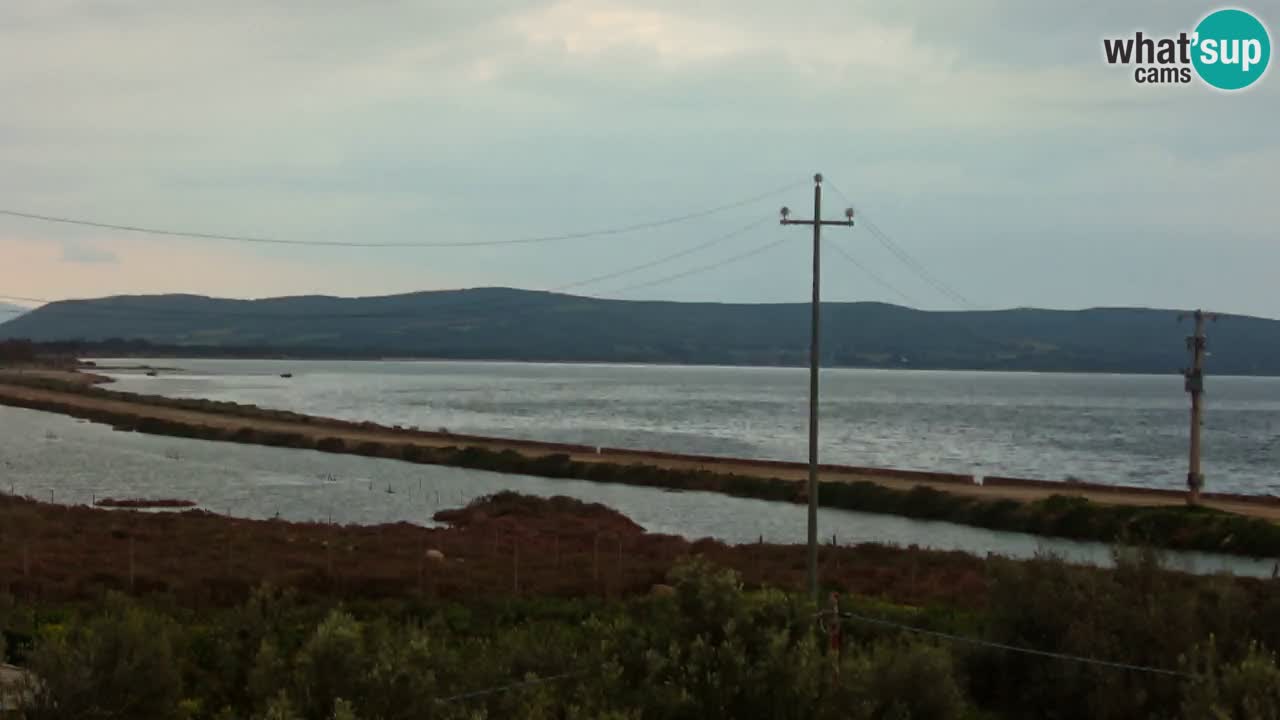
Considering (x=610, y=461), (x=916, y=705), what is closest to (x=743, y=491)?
(x=610, y=461)

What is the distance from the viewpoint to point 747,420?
151625 mm

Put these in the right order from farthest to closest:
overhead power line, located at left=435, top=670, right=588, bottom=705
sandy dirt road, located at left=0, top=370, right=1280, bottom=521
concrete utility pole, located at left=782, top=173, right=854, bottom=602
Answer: sandy dirt road, located at left=0, top=370, right=1280, bottom=521
concrete utility pole, located at left=782, top=173, right=854, bottom=602
overhead power line, located at left=435, top=670, right=588, bottom=705

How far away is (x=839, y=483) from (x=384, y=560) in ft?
117

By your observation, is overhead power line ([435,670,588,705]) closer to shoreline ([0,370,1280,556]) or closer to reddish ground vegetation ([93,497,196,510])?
shoreline ([0,370,1280,556])

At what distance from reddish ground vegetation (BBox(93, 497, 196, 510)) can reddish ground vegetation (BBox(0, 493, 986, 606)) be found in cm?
463

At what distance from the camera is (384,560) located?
35.0 meters

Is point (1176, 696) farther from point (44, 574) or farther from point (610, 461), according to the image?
point (610, 461)

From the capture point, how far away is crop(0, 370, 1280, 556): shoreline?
5041 centimetres

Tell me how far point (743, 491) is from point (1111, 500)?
63.5ft


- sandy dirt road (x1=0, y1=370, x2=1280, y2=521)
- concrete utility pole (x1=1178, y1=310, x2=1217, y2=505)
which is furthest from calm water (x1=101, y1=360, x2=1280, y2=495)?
concrete utility pole (x1=1178, y1=310, x2=1217, y2=505)

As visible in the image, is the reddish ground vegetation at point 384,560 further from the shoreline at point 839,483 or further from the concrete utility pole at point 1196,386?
the concrete utility pole at point 1196,386

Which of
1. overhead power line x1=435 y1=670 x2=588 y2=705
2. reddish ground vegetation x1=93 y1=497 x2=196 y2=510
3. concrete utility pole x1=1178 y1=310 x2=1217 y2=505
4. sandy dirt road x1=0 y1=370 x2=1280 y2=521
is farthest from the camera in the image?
sandy dirt road x1=0 y1=370 x2=1280 y2=521

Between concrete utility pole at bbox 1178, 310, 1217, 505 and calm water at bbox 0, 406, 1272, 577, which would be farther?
concrete utility pole at bbox 1178, 310, 1217, 505

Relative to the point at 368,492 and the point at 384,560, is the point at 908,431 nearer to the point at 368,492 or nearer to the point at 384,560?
the point at 368,492
